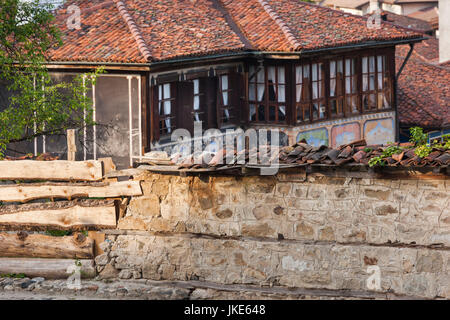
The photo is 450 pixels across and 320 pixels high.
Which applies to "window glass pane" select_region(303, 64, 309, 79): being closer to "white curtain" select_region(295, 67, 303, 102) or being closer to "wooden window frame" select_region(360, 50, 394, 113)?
"white curtain" select_region(295, 67, 303, 102)

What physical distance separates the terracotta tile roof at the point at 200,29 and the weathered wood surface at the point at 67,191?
7.40m

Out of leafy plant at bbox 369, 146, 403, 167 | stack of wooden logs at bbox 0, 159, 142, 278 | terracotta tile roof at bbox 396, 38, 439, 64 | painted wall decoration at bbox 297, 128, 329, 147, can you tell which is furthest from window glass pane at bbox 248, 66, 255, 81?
leafy plant at bbox 369, 146, 403, 167

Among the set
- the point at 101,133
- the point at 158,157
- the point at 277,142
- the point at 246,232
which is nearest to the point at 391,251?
the point at 246,232

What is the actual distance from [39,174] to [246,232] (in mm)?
2515

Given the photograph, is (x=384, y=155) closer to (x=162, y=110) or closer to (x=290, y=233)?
(x=290, y=233)

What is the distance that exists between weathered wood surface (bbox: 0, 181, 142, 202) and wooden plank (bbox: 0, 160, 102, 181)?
11 centimetres

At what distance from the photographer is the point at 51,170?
34.4 ft

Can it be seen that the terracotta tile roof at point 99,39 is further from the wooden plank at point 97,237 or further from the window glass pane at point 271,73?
the wooden plank at point 97,237

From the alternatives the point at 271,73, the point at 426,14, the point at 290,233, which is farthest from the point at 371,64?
the point at 426,14

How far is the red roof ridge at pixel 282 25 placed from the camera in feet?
67.6

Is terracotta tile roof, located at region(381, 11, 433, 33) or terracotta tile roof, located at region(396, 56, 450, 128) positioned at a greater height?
terracotta tile roof, located at region(381, 11, 433, 33)

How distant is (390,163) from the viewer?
30.7ft

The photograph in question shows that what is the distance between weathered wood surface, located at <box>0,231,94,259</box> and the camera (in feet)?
34.7

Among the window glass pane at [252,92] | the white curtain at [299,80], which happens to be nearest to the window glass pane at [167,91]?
the window glass pane at [252,92]
